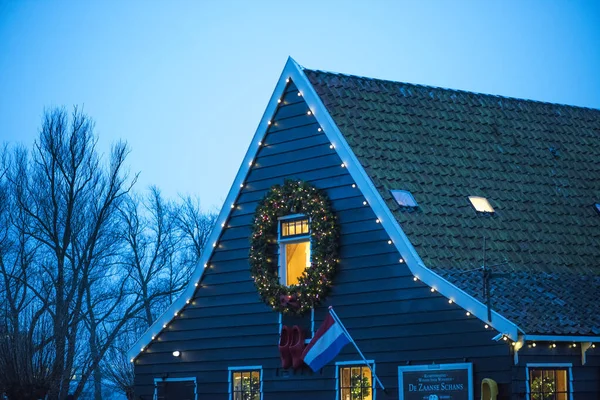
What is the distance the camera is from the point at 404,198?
22.3 metres

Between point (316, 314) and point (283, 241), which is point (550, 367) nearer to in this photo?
point (316, 314)

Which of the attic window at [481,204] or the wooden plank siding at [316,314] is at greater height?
the attic window at [481,204]

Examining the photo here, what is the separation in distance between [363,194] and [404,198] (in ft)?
2.50

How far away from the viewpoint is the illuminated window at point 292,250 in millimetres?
24125

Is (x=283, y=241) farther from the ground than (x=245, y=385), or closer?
farther from the ground

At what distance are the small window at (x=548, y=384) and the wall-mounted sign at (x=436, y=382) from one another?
1.02m

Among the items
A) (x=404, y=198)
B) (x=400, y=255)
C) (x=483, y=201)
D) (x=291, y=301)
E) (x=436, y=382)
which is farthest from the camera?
(x=291, y=301)

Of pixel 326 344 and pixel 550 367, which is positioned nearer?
pixel 550 367

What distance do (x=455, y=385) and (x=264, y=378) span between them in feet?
16.8

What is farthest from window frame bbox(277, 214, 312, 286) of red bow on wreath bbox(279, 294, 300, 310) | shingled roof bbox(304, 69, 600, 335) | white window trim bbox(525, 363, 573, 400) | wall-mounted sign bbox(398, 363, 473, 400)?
white window trim bbox(525, 363, 573, 400)

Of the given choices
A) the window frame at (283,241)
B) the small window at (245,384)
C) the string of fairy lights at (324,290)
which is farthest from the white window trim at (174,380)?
the window frame at (283,241)

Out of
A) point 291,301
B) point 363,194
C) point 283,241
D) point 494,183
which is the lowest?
point 291,301

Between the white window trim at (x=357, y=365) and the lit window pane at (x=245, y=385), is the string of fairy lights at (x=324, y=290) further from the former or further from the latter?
the lit window pane at (x=245, y=385)

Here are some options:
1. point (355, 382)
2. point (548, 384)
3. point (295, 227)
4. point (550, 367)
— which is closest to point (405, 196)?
point (295, 227)
